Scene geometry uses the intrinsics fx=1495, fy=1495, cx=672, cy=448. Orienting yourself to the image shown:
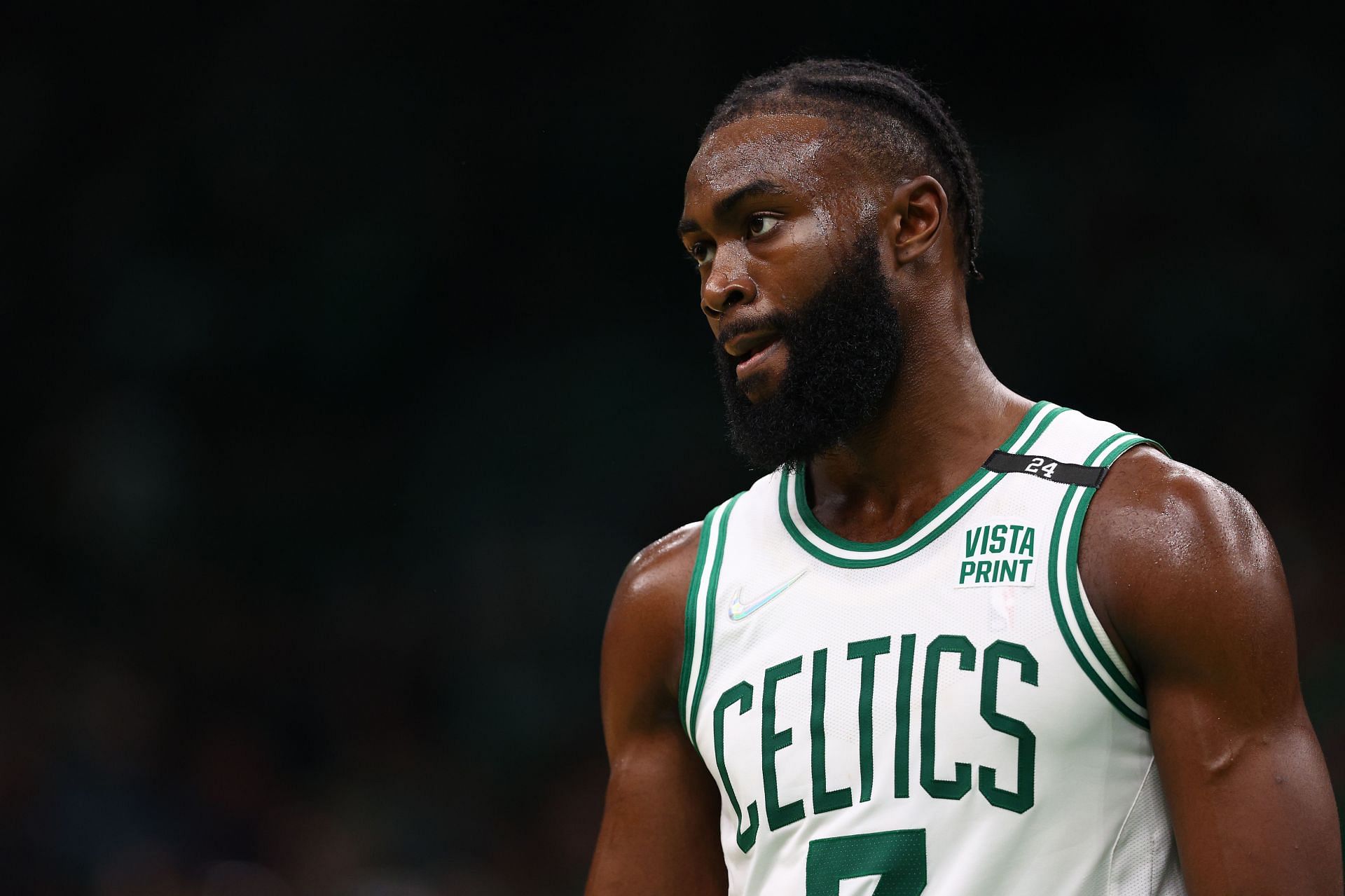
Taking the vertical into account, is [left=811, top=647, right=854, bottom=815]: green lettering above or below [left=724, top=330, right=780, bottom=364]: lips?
below

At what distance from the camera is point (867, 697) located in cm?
242

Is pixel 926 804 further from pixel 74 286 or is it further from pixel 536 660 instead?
pixel 74 286

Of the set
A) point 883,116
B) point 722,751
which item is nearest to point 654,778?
point 722,751

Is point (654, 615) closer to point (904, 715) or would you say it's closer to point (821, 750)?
point (821, 750)

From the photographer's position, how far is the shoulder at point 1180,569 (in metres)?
2.15

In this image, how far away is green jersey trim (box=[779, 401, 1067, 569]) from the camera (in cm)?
251

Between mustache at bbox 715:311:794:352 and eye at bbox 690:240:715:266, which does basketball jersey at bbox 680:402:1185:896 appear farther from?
eye at bbox 690:240:715:266

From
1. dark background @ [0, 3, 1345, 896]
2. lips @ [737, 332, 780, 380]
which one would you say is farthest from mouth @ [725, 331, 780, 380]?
dark background @ [0, 3, 1345, 896]

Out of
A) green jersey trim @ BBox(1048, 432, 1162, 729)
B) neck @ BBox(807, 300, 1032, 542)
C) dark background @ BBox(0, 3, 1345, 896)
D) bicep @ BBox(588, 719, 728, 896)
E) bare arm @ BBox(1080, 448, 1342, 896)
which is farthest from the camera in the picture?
dark background @ BBox(0, 3, 1345, 896)

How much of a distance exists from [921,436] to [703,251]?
0.53 metres

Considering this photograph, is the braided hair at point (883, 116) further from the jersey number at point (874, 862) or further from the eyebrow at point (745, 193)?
the jersey number at point (874, 862)

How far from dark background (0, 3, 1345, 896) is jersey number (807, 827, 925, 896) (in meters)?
4.18

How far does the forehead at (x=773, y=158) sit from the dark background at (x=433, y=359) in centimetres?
392

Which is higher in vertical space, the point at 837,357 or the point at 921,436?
the point at 837,357
